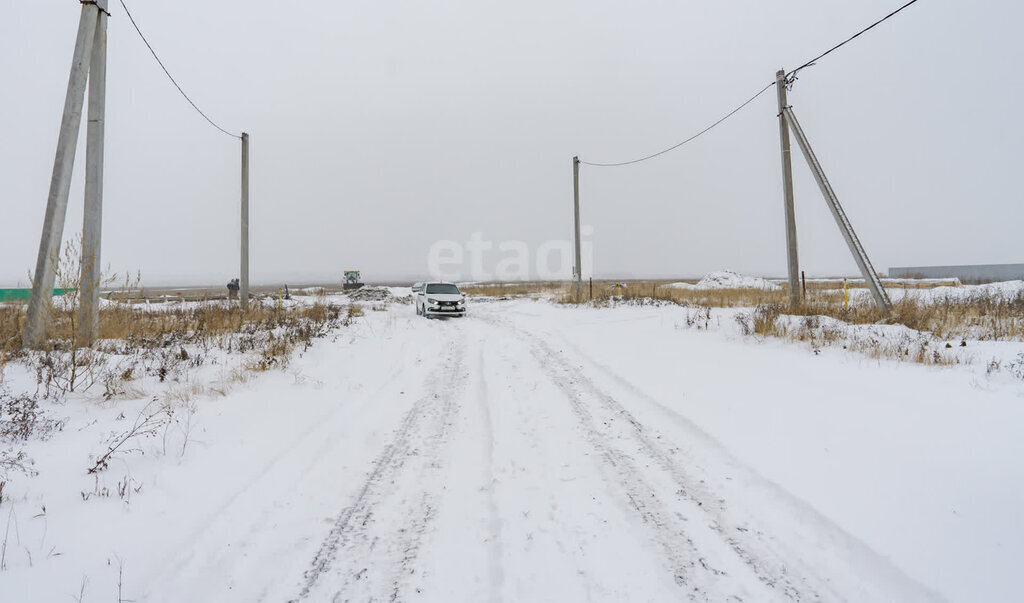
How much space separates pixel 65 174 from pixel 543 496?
30.7 feet

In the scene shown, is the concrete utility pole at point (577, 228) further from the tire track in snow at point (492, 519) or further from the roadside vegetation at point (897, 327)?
the tire track in snow at point (492, 519)

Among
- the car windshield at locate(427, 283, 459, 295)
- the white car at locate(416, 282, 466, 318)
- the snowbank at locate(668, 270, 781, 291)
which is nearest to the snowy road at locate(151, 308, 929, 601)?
the white car at locate(416, 282, 466, 318)

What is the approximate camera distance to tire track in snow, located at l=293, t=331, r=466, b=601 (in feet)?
8.09

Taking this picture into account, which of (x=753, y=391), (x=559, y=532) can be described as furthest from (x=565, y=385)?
(x=559, y=532)

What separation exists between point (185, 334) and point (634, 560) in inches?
414

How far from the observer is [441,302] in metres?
20.0

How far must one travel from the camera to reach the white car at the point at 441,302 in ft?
65.8

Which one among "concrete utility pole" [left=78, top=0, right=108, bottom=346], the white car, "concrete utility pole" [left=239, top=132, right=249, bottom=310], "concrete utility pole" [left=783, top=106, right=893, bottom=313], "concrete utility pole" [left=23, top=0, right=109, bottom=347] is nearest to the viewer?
"concrete utility pole" [left=23, top=0, right=109, bottom=347]

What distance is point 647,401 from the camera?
599 centimetres

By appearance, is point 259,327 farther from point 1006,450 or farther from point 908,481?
point 1006,450

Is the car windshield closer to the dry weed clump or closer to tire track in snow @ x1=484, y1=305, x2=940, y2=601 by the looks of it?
the dry weed clump

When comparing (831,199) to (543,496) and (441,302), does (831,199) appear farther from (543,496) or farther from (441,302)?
(441,302)

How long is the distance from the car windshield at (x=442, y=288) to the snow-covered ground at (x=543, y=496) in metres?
15.0

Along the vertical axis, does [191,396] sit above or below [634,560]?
above
